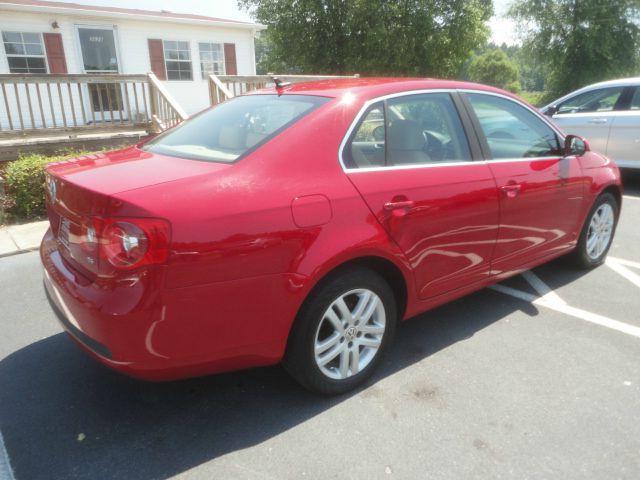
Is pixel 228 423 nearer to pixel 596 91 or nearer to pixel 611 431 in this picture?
pixel 611 431

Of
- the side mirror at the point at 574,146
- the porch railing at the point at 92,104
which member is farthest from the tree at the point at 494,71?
the side mirror at the point at 574,146

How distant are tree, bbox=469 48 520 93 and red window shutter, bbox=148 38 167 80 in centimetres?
7866

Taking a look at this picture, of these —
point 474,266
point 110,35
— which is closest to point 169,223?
point 474,266

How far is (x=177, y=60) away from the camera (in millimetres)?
15328

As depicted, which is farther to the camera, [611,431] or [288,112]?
[288,112]

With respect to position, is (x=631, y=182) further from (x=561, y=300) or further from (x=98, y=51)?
(x=98, y=51)

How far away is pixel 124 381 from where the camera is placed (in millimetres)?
2850

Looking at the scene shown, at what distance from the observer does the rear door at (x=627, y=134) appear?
24.3 feet

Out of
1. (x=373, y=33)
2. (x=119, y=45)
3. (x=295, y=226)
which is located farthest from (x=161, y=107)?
(x=373, y=33)

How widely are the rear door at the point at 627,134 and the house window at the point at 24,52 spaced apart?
12.7 metres

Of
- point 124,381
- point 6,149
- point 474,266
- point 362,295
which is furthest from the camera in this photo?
point 6,149

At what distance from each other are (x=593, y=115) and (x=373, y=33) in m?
13.9

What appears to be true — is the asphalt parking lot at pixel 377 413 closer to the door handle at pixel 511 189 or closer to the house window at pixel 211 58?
the door handle at pixel 511 189

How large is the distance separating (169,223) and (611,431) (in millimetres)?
2238
